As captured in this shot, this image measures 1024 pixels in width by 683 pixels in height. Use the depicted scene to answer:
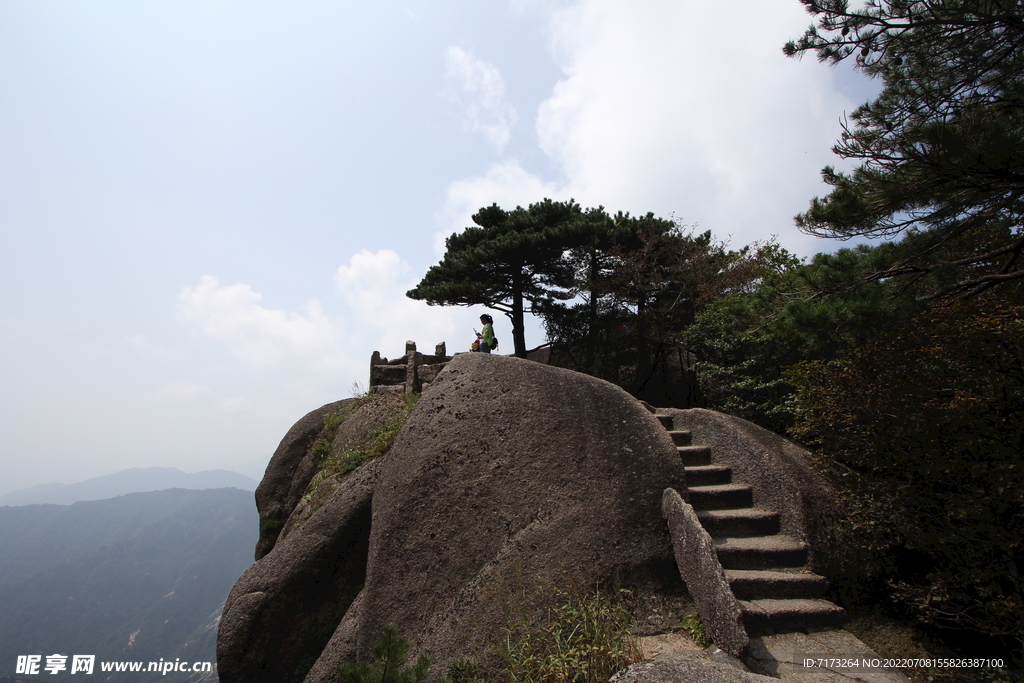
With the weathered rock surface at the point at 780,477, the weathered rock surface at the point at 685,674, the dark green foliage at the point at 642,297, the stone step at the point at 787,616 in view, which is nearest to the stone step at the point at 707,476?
the weathered rock surface at the point at 780,477

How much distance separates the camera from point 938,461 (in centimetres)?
455

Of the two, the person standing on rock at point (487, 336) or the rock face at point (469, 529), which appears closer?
the rock face at point (469, 529)

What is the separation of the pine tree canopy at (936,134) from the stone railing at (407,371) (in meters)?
7.13

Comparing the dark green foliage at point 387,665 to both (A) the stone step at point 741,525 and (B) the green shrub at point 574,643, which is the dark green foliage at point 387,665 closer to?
(B) the green shrub at point 574,643

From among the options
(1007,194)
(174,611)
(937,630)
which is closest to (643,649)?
(937,630)

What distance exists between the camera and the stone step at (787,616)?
4477 millimetres

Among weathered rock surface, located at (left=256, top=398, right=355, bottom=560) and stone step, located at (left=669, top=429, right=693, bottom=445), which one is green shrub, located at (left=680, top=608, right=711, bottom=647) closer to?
stone step, located at (left=669, top=429, right=693, bottom=445)

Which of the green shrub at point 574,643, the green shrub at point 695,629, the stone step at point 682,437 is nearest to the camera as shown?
the green shrub at point 574,643

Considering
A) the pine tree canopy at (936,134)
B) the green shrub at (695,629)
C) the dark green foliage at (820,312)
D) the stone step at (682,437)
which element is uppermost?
the pine tree canopy at (936,134)

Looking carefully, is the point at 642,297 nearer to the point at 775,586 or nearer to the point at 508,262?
the point at 508,262

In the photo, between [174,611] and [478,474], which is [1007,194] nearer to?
[478,474]

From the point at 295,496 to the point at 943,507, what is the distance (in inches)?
446

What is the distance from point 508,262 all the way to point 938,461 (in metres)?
14.7

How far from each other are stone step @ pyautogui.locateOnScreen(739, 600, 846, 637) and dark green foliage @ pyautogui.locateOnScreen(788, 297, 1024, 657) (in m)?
0.56
